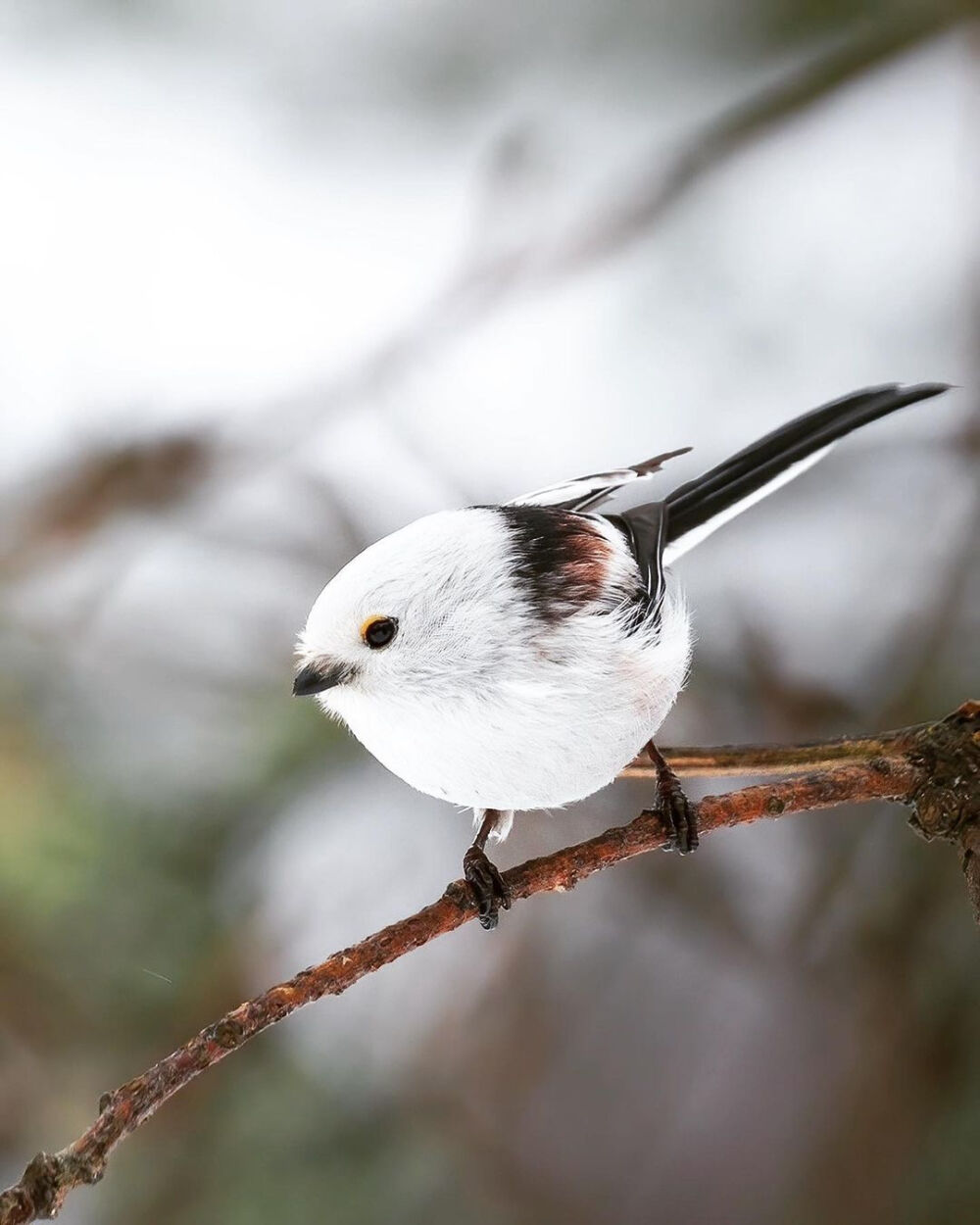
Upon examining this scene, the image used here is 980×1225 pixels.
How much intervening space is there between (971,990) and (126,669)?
2.65 ft

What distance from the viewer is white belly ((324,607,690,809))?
56 centimetres

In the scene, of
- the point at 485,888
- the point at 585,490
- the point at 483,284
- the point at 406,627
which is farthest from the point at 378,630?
the point at 483,284

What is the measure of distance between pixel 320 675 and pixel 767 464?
384 millimetres

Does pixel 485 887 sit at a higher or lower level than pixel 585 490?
lower

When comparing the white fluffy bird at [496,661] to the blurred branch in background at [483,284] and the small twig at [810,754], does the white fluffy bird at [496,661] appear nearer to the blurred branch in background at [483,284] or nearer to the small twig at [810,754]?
the small twig at [810,754]

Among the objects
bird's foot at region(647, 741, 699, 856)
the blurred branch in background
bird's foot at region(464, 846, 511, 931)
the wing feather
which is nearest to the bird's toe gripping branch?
bird's foot at region(464, 846, 511, 931)

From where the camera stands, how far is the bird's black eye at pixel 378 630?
550 mm

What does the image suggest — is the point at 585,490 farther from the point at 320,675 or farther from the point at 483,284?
the point at 483,284

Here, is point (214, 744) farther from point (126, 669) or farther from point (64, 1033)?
point (64, 1033)

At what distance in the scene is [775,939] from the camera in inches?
42.8

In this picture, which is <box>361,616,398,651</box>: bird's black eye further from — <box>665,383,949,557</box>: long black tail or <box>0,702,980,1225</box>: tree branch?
<box>665,383,949,557</box>: long black tail

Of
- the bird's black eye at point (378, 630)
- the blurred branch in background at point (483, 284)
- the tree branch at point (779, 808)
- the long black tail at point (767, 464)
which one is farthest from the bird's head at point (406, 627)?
the blurred branch in background at point (483, 284)

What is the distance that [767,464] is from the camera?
0.79 metres

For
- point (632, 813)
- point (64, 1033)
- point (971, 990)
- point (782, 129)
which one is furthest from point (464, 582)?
point (782, 129)
